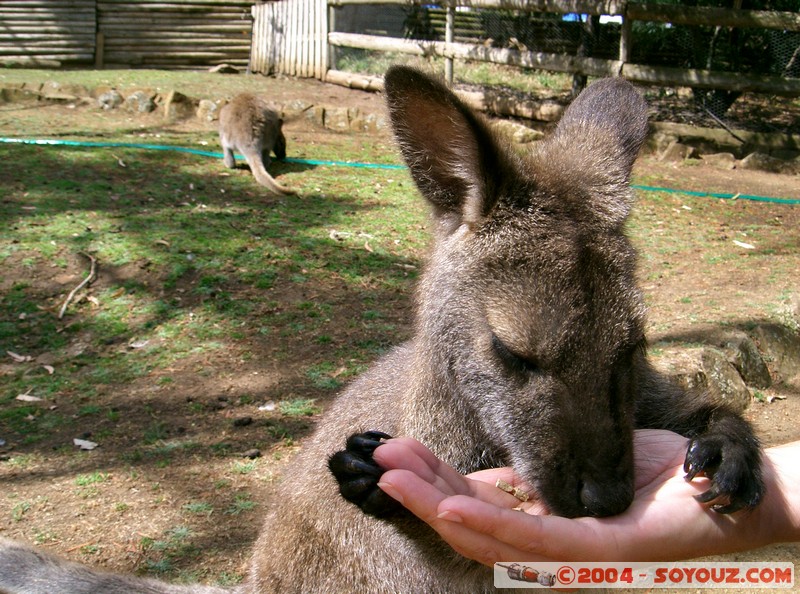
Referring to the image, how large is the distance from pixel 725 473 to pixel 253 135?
7.93 meters

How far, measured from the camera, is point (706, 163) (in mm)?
11953

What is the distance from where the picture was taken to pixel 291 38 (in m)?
17.0

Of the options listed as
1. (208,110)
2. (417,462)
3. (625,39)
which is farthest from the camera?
(208,110)

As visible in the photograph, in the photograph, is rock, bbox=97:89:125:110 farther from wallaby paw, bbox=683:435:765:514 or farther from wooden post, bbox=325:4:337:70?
wallaby paw, bbox=683:435:765:514

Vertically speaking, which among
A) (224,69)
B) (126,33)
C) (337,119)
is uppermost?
(126,33)

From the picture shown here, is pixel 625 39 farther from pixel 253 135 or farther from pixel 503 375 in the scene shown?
pixel 503 375

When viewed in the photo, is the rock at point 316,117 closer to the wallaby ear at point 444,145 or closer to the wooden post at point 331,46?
the wooden post at point 331,46

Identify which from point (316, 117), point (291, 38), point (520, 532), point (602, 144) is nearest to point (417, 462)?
point (520, 532)

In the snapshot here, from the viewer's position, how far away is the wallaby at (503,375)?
2.25 meters

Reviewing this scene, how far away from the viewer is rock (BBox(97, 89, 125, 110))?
13047 millimetres

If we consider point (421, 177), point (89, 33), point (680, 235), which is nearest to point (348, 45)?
point (89, 33)

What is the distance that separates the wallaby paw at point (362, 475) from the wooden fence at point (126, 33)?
17.8m

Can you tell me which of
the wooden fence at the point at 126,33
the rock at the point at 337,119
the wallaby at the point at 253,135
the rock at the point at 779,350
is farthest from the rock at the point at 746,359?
the wooden fence at the point at 126,33

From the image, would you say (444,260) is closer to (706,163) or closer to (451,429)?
(451,429)
